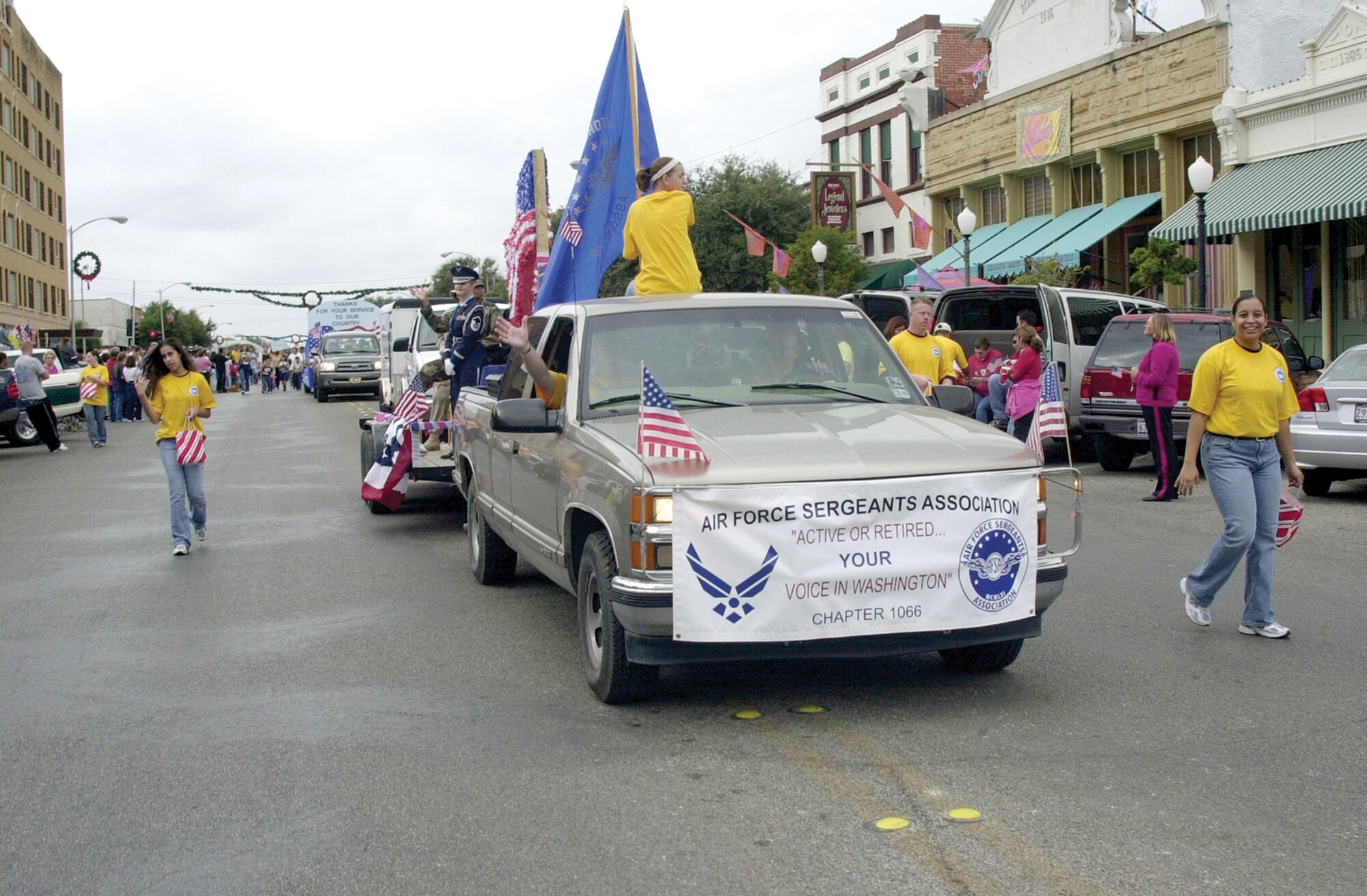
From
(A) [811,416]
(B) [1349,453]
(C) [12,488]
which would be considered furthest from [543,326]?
(C) [12,488]

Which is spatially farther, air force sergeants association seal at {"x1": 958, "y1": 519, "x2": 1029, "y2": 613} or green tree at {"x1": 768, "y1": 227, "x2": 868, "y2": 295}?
green tree at {"x1": 768, "y1": 227, "x2": 868, "y2": 295}

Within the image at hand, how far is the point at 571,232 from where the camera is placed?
11.4m

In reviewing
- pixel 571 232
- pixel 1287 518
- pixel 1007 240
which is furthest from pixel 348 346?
pixel 1287 518

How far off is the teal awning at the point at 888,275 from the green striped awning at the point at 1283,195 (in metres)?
15.3

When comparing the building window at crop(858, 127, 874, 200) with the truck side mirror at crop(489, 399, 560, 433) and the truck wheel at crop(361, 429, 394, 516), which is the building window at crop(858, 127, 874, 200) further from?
the truck side mirror at crop(489, 399, 560, 433)

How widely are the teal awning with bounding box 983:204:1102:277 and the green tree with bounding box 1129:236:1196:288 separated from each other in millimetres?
6010

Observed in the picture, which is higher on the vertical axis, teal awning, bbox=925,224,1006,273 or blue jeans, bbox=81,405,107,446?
teal awning, bbox=925,224,1006,273

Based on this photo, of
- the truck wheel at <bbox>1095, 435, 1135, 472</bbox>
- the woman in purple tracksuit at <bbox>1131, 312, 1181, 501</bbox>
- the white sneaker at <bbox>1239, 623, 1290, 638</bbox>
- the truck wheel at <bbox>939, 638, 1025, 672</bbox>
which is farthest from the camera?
the truck wheel at <bbox>1095, 435, 1135, 472</bbox>

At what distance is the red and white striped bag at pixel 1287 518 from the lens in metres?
7.20

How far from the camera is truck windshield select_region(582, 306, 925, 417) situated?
258 inches

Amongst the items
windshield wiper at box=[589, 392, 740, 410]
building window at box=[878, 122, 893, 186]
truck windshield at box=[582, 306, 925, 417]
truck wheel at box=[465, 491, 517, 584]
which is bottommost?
truck wheel at box=[465, 491, 517, 584]

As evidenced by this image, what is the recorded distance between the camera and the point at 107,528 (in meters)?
12.8

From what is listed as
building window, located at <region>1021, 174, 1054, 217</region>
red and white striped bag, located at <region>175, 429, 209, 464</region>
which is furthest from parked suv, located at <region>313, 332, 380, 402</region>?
red and white striped bag, located at <region>175, 429, 209, 464</region>

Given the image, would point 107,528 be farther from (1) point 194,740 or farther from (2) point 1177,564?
(2) point 1177,564
